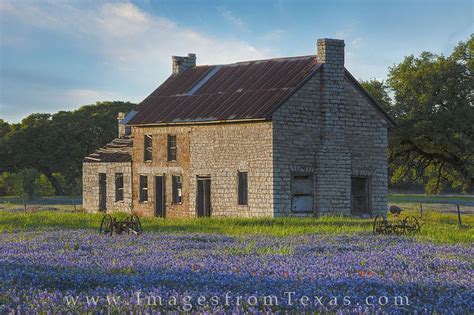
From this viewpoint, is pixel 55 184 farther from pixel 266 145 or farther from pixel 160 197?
pixel 266 145

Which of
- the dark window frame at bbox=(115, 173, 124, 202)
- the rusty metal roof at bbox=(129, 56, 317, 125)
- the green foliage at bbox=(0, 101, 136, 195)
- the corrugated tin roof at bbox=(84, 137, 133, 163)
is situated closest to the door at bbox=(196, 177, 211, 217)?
the rusty metal roof at bbox=(129, 56, 317, 125)

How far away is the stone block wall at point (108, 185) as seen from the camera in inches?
1558

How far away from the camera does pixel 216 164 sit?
114 ft

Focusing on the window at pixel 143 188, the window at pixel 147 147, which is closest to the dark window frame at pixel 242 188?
the window at pixel 143 188

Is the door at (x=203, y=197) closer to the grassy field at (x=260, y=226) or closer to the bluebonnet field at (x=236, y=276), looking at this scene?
the grassy field at (x=260, y=226)

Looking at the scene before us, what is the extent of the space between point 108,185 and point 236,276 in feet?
103

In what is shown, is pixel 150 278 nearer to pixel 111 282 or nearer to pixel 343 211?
pixel 111 282

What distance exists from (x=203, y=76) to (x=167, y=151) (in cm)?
486

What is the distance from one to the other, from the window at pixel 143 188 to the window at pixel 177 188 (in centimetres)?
216

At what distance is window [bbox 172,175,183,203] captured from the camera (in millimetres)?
36750

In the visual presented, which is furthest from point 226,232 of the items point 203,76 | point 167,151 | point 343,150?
point 203,76

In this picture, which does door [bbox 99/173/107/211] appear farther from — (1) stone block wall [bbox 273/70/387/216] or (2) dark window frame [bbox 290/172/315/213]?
(1) stone block wall [bbox 273/70/387/216]

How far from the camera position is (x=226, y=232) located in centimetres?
2314

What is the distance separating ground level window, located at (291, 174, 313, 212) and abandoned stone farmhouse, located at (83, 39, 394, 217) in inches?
1.7
